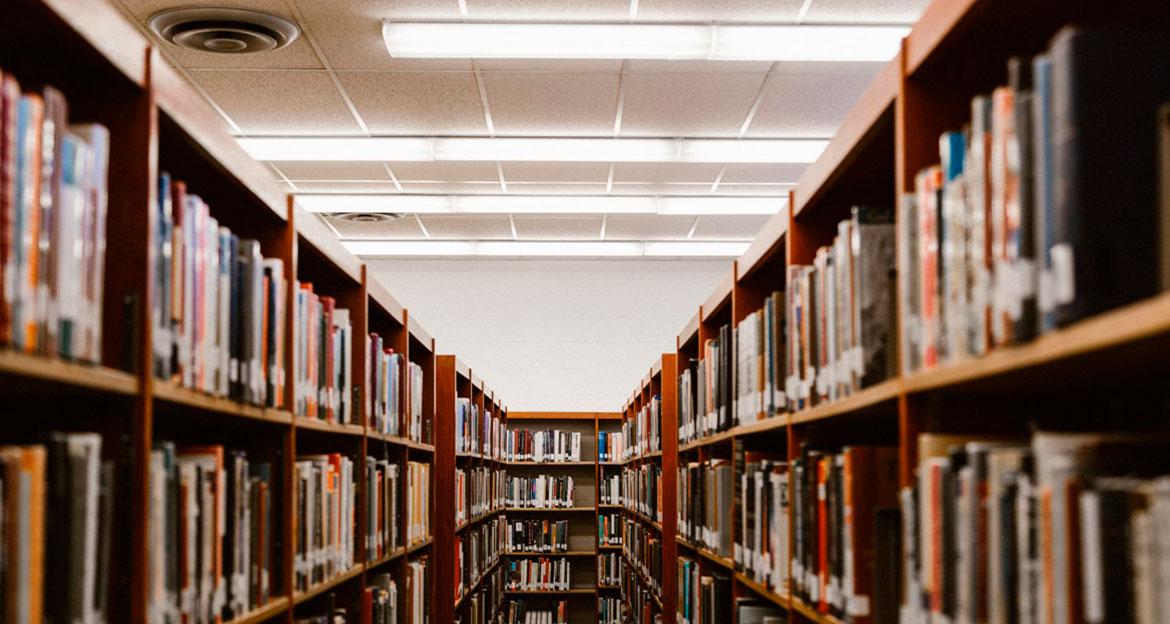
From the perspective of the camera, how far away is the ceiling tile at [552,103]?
5617 millimetres

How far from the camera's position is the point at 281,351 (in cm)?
252

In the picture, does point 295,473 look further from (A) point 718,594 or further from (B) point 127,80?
(A) point 718,594

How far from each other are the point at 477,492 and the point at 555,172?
211 centimetres

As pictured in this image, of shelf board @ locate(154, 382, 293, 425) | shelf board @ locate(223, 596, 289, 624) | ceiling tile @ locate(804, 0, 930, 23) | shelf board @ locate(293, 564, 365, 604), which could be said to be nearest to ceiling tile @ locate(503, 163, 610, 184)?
ceiling tile @ locate(804, 0, 930, 23)

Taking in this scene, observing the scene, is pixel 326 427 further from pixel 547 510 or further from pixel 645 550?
pixel 547 510

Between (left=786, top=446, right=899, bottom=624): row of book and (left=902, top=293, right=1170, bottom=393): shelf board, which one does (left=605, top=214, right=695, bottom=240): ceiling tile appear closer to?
(left=786, top=446, right=899, bottom=624): row of book

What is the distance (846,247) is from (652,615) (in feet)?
15.7

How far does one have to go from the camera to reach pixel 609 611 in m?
9.23

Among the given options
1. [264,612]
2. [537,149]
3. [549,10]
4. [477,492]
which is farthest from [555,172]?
[264,612]

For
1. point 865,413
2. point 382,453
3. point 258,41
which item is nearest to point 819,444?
point 865,413

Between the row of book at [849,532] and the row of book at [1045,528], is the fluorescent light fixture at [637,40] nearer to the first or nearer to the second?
the row of book at [849,532]

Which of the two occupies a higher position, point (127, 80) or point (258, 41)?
point (258, 41)

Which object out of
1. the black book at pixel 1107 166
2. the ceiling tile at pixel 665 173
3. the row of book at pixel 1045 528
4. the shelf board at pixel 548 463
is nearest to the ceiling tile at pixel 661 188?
the ceiling tile at pixel 665 173

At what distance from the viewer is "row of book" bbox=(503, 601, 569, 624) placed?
9508 millimetres
